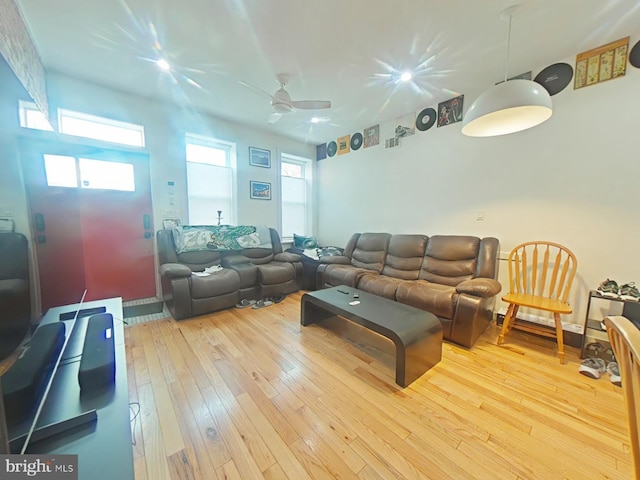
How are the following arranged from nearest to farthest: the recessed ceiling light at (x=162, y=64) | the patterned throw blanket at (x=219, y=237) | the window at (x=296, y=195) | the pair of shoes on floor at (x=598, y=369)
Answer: the pair of shoes on floor at (x=598, y=369) < the recessed ceiling light at (x=162, y=64) < the patterned throw blanket at (x=219, y=237) < the window at (x=296, y=195)

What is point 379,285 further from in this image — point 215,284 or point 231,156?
point 231,156

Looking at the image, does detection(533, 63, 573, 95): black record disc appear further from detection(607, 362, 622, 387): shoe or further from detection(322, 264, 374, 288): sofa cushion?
detection(322, 264, 374, 288): sofa cushion

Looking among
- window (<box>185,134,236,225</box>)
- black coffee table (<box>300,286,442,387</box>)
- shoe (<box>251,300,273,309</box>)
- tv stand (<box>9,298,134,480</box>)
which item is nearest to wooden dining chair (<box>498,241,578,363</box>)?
black coffee table (<box>300,286,442,387</box>)

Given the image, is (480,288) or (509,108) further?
(480,288)

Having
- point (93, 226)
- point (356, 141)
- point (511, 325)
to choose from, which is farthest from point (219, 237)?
point (511, 325)

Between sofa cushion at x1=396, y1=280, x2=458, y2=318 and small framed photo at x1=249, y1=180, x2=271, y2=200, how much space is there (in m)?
2.82

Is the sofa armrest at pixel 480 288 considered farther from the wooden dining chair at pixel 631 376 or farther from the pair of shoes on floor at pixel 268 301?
the pair of shoes on floor at pixel 268 301

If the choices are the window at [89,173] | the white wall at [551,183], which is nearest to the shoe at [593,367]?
the white wall at [551,183]

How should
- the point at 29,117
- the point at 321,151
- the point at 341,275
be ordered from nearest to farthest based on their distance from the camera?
the point at 29,117
the point at 341,275
the point at 321,151

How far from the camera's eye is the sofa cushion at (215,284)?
2772 mm

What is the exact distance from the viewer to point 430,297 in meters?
2.34

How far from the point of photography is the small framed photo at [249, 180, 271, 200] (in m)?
4.14

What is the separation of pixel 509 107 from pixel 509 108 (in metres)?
0.01

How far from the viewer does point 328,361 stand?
1.97 meters
